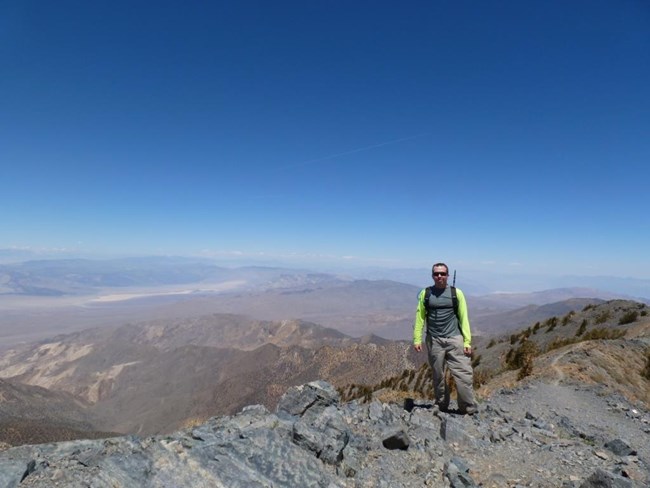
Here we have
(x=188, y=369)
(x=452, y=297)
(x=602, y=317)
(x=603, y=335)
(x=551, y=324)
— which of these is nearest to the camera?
(x=452, y=297)

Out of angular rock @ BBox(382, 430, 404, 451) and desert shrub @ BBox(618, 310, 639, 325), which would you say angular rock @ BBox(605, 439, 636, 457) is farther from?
desert shrub @ BBox(618, 310, 639, 325)

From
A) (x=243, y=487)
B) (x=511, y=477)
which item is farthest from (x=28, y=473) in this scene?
(x=511, y=477)

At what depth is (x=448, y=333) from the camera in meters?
7.16

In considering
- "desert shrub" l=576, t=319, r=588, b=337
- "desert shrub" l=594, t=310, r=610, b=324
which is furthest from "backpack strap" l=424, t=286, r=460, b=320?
"desert shrub" l=594, t=310, r=610, b=324

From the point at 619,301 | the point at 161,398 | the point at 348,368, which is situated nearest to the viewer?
the point at 619,301

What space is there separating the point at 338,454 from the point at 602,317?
26.6 metres

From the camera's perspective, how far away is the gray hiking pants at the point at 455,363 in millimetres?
7141

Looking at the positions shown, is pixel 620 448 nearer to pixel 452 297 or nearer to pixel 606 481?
pixel 606 481

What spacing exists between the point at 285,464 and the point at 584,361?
1362 cm

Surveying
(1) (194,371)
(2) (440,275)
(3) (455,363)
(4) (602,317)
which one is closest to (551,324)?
(4) (602,317)

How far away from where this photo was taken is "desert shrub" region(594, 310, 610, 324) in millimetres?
23569

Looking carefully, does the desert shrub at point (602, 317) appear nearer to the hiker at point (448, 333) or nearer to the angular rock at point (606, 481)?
the hiker at point (448, 333)

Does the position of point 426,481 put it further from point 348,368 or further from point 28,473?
point 348,368

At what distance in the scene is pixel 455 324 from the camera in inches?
283
